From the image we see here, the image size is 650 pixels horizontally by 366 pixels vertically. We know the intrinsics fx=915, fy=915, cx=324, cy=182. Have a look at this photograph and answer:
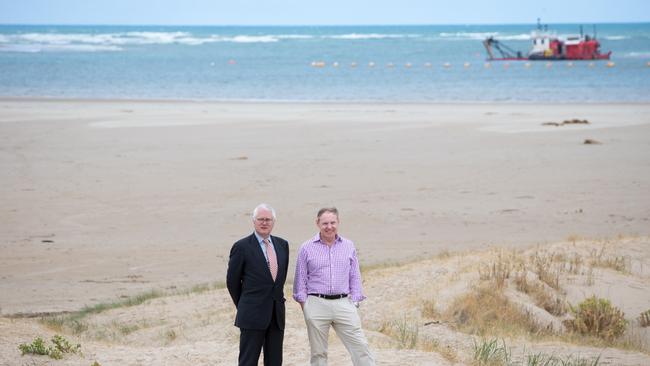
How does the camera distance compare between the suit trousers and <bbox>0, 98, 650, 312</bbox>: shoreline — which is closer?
the suit trousers

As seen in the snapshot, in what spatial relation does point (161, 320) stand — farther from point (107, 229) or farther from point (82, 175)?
point (82, 175)

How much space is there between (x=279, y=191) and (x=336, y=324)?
1131 centimetres

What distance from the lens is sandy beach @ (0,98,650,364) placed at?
13180 mm

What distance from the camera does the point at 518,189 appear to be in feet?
59.8

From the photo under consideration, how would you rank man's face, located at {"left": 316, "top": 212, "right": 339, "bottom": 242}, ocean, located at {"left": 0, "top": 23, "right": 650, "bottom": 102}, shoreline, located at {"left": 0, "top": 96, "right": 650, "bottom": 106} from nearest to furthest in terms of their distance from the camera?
man's face, located at {"left": 316, "top": 212, "right": 339, "bottom": 242} → shoreline, located at {"left": 0, "top": 96, "right": 650, "bottom": 106} → ocean, located at {"left": 0, "top": 23, "right": 650, "bottom": 102}

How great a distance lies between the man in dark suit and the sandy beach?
2.32 meters

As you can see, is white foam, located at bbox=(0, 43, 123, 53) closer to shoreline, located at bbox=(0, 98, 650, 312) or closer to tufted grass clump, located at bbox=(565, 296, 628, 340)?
shoreline, located at bbox=(0, 98, 650, 312)

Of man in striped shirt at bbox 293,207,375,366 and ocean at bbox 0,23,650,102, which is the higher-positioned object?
ocean at bbox 0,23,650,102

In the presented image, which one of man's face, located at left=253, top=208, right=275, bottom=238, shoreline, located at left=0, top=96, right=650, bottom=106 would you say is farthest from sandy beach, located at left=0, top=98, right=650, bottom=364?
shoreline, located at left=0, top=96, right=650, bottom=106

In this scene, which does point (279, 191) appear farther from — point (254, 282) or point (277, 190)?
point (254, 282)

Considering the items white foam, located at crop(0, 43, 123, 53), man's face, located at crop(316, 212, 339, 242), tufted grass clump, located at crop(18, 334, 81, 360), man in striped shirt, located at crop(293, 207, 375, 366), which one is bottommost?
tufted grass clump, located at crop(18, 334, 81, 360)

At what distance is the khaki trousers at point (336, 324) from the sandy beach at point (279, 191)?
199 centimetres

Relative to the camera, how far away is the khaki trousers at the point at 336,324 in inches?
256

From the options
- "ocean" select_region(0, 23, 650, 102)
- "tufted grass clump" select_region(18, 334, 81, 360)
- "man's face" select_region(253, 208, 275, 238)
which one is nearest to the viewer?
"man's face" select_region(253, 208, 275, 238)
